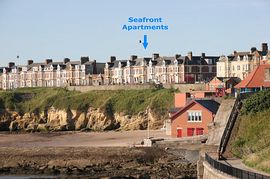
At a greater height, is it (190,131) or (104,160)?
(190,131)

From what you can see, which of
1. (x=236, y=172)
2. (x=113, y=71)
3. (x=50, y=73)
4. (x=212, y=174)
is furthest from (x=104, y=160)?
(x=50, y=73)

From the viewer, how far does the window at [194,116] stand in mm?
56938

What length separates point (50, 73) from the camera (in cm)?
11838

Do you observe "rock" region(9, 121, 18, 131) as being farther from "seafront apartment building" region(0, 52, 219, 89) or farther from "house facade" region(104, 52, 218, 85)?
"house facade" region(104, 52, 218, 85)

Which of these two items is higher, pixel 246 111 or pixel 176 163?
Result: pixel 246 111

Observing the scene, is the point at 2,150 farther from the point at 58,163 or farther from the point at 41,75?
the point at 41,75

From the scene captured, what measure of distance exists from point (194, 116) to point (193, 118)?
20cm

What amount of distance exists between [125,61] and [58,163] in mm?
58607

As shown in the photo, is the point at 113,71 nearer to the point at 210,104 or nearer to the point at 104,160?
the point at 210,104

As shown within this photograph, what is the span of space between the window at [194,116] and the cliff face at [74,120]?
16.2 meters

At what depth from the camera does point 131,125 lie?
247ft

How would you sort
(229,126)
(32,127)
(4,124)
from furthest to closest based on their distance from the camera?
(4,124)
(32,127)
(229,126)

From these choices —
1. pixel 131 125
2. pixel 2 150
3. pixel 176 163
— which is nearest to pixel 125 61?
pixel 131 125

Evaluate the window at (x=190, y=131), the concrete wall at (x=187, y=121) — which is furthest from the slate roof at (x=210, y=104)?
the window at (x=190, y=131)
